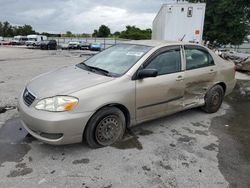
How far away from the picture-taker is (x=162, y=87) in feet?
12.8

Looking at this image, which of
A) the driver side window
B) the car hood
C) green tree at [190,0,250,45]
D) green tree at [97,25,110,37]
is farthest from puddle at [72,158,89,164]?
green tree at [97,25,110,37]

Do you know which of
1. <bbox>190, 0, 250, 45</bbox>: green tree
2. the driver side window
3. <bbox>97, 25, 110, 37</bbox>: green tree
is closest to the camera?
the driver side window

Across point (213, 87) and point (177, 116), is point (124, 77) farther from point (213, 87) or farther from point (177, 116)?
point (213, 87)

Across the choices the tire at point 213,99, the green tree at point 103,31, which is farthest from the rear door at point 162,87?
the green tree at point 103,31

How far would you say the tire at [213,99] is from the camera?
4.94m

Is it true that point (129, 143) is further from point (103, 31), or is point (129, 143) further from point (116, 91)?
point (103, 31)

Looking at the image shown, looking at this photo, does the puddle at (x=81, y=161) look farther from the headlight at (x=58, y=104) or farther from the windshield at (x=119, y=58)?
the windshield at (x=119, y=58)

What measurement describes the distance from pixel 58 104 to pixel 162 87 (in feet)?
5.63

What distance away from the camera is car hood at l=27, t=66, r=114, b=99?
125 inches

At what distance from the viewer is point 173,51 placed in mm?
4230

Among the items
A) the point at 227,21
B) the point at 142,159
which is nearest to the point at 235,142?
the point at 142,159

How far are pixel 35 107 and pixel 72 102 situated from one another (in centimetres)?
50

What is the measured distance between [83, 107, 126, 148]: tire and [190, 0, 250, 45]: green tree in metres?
20.1

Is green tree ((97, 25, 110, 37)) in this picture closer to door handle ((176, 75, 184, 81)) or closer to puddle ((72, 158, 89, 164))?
door handle ((176, 75, 184, 81))
